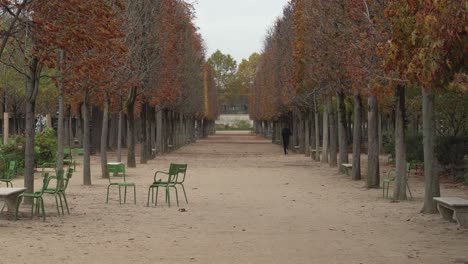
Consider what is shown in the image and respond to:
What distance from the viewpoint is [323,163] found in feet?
133

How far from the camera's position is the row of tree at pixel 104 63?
1480 cm

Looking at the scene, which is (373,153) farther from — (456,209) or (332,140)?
(332,140)

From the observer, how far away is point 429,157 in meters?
16.8

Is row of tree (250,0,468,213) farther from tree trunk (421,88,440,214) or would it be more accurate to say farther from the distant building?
the distant building

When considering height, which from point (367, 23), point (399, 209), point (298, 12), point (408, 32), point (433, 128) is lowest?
point (399, 209)

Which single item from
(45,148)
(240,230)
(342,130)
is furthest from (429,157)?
(45,148)

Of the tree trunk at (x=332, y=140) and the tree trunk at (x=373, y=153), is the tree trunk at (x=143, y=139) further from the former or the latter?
the tree trunk at (x=373, y=153)

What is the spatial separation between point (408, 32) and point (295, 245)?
3.53m

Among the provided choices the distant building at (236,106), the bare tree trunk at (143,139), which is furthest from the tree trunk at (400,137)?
the distant building at (236,106)

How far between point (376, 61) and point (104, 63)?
5.97 m

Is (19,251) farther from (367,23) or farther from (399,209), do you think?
(367,23)

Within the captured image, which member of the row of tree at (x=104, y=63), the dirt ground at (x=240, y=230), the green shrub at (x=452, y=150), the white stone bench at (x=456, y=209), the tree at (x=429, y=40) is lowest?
the dirt ground at (x=240, y=230)

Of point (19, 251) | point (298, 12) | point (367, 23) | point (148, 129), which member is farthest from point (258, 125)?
point (19, 251)

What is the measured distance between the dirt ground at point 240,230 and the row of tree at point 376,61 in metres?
1.90
